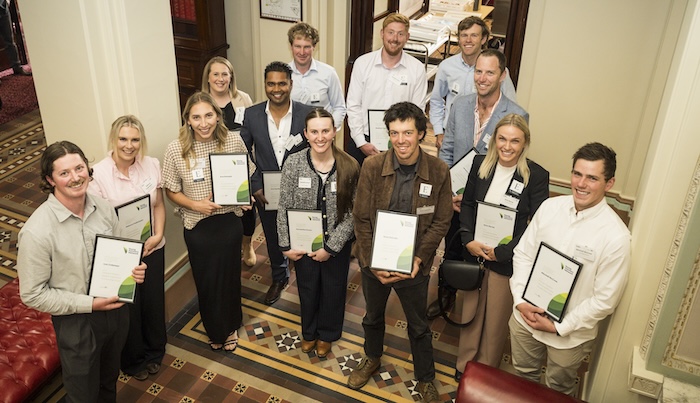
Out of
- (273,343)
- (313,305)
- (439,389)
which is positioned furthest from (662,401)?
(273,343)

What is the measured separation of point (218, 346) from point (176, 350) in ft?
0.95

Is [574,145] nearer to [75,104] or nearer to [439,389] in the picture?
[439,389]

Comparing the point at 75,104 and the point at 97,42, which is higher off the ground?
the point at 97,42

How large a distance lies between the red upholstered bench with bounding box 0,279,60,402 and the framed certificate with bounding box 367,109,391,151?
8.37 feet

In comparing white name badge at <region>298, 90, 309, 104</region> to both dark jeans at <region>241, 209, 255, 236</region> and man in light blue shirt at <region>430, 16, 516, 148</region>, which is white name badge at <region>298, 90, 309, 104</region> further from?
man in light blue shirt at <region>430, 16, 516, 148</region>

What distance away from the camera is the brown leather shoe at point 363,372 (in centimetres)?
386

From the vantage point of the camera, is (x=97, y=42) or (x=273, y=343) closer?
(x=97, y=42)

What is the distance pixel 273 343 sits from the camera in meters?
4.25

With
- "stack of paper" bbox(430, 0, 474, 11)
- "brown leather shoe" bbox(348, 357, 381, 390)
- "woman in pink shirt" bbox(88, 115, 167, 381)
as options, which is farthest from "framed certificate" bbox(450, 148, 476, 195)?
"stack of paper" bbox(430, 0, 474, 11)

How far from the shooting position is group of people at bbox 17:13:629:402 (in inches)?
110

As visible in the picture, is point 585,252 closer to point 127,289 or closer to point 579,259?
point 579,259

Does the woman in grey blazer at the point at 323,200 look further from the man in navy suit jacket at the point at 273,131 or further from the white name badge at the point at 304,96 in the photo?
the white name badge at the point at 304,96

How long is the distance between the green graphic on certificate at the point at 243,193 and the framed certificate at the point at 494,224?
1379mm

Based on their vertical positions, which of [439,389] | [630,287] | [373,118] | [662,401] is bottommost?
[439,389]
